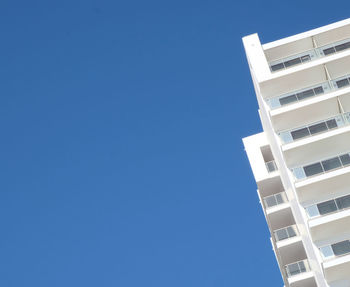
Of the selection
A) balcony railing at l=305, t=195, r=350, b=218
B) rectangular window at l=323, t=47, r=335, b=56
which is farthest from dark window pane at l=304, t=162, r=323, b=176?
rectangular window at l=323, t=47, r=335, b=56

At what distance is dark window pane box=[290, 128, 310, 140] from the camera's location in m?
42.7

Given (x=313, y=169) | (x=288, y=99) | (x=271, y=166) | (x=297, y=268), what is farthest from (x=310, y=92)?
(x=297, y=268)

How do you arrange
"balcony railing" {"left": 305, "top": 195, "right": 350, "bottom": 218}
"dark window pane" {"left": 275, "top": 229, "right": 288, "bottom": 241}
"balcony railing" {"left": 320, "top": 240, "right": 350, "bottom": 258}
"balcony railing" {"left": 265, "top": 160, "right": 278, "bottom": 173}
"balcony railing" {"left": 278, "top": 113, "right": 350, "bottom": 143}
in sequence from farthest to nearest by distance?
"balcony railing" {"left": 265, "top": 160, "right": 278, "bottom": 173}
"dark window pane" {"left": 275, "top": 229, "right": 288, "bottom": 241}
"balcony railing" {"left": 278, "top": 113, "right": 350, "bottom": 143}
"balcony railing" {"left": 305, "top": 195, "right": 350, "bottom": 218}
"balcony railing" {"left": 320, "top": 240, "right": 350, "bottom": 258}

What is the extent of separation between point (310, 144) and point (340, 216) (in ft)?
18.6

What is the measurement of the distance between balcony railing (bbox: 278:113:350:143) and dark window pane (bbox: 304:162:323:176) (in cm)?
246

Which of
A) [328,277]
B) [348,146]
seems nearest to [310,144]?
[348,146]

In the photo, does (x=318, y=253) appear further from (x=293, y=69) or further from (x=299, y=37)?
(x=299, y=37)

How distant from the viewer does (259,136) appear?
170 feet

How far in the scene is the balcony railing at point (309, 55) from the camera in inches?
1842

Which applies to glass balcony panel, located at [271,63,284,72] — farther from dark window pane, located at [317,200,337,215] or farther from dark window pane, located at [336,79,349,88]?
dark window pane, located at [317,200,337,215]

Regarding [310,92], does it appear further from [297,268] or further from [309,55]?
[297,268]

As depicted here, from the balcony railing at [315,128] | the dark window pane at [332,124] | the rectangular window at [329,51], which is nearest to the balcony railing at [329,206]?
the balcony railing at [315,128]

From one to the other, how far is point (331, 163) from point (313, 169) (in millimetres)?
1357

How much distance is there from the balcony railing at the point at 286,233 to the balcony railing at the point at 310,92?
10363mm
